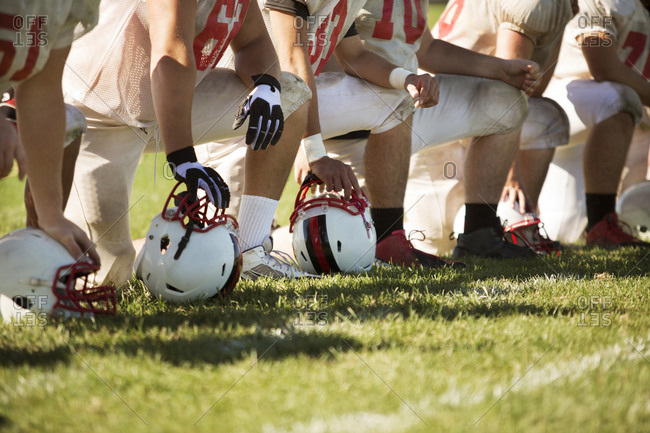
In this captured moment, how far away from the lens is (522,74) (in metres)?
3.88

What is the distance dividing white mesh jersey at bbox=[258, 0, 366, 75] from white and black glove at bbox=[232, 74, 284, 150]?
656 mm

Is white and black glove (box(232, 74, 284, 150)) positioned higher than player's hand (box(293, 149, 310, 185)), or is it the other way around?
white and black glove (box(232, 74, 284, 150))

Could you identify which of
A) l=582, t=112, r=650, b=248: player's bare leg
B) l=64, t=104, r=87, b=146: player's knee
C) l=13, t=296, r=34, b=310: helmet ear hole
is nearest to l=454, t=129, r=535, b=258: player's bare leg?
l=582, t=112, r=650, b=248: player's bare leg

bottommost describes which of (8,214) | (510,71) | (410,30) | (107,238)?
(8,214)

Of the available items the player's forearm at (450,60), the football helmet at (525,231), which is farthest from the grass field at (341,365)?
the player's forearm at (450,60)

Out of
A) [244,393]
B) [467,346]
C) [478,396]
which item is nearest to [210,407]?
[244,393]

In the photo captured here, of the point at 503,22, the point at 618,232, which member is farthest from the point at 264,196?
the point at 618,232

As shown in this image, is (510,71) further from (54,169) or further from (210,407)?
(210,407)

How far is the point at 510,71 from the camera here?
3.92 metres

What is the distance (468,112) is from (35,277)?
9.00 ft

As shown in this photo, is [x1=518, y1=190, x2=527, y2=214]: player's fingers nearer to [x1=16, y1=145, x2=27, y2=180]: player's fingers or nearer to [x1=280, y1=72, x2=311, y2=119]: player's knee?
[x1=280, y1=72, x2=311, y2=119]: player's knee

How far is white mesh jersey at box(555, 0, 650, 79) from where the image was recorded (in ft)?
15.2

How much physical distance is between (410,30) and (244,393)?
9.44 ft

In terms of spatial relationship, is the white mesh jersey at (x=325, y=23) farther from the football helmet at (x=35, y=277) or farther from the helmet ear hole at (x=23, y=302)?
the helmet ear hole at (x=23, y=302)
